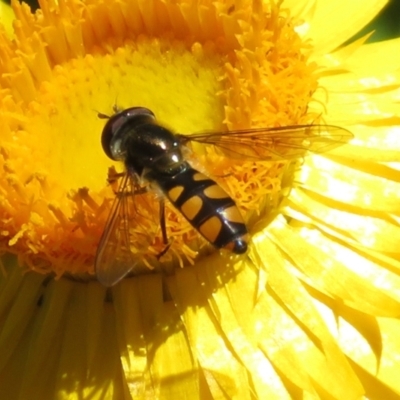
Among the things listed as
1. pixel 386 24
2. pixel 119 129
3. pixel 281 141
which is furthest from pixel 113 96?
pixel 386 24

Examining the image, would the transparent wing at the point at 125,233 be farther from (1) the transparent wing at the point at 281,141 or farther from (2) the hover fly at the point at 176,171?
(1) the transparent wing at the point at 281,141

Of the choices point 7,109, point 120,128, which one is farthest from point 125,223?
point 7,109

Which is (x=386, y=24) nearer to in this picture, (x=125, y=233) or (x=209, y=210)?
(x=209, y=210)

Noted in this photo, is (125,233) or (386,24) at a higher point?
(386,24)

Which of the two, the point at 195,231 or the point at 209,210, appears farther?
the point at 195,231

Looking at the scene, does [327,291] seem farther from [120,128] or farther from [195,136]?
[120,128]
